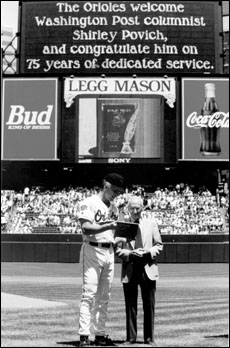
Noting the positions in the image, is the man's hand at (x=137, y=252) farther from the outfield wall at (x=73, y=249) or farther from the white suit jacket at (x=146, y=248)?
the outfield wall at (x=73, y=249)

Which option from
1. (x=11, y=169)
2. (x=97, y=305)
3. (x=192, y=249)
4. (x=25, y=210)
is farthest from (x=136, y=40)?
(x=97, y=305)

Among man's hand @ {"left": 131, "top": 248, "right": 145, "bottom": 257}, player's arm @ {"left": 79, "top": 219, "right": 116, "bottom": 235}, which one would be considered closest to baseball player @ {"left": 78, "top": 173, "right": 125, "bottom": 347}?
player's arm @ {"left": 79, "top": 219, "right": 116, "bottom": 235}

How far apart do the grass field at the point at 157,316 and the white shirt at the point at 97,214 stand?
315 mm

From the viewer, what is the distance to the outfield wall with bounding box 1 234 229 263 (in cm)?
1797

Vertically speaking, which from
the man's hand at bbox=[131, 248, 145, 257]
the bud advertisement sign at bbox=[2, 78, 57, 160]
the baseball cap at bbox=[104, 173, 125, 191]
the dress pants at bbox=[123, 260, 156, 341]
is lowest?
the dress pants at bbox=[123, 260, 156, 341]

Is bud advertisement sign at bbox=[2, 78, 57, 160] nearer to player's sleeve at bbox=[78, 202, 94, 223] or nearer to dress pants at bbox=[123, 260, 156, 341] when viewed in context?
dress pants at bbox=[123, 260, 156, 341]

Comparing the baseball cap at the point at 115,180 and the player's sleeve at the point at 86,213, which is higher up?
the baseball cap at the point at 115,180

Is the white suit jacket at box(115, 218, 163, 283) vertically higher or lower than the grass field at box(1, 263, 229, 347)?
Result: higher

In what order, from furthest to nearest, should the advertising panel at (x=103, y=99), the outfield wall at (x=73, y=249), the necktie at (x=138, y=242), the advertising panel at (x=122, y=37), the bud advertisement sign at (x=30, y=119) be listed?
the bud advertisement sign at (x=30, y=119), the advertising panel at (x=122, y=37), the advertising panel at (x=103, y=99), the outfield wall at (x=73, y=249), the necktie at (x=138, y=242)

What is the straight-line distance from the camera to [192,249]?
59.8 ft

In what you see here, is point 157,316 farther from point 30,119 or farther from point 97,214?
point 30,119

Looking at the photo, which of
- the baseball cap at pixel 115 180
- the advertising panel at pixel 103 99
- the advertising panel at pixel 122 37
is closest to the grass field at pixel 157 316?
the baseball cap at pixel 115 180

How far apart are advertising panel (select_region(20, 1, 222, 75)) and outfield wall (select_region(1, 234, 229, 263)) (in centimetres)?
799

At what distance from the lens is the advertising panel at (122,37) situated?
943 inches
